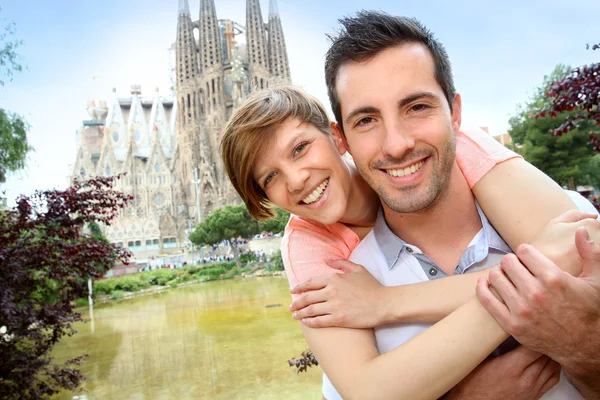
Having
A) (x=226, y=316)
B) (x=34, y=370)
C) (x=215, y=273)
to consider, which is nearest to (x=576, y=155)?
(x=226, y=316)

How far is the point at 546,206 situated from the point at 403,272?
402 millimetres

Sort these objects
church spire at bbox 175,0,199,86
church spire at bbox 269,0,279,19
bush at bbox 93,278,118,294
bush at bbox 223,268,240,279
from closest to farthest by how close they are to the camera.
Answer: bush at bbox 93,278,118,294 → bush at bbox 223,268,240,279 → church spire at bbox 175,0,199,86 → church spire at bbox 269,0,279,19

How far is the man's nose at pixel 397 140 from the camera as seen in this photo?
1.08 meters

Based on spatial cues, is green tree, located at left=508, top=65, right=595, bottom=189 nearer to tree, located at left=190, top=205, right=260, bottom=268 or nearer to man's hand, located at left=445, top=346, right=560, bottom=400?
tree, located at left=190, top=205, right=260, bottom=268

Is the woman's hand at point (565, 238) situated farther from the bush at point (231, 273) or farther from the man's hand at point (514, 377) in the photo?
the bush at point (231, 273)

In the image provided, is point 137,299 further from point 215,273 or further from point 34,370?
point 34,370

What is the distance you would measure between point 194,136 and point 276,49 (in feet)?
35.6

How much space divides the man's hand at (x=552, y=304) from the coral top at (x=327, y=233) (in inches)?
15.5

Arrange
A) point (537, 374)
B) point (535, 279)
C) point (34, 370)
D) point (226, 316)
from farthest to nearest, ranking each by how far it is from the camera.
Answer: point (226, 316), point (34, 370), point (537, 374), point (535, 279)

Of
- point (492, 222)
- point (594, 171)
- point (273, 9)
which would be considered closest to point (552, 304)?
point (492, 222)

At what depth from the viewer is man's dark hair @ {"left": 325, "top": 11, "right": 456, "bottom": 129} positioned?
1143 millimetres

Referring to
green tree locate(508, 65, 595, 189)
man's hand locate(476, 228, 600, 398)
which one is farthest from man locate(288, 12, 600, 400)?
green tree locate(508, 65, 595, 189)

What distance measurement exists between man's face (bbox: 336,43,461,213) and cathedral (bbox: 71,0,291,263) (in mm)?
34472

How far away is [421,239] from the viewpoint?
1.29 meters
